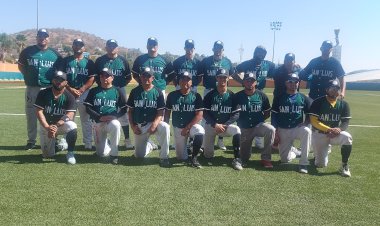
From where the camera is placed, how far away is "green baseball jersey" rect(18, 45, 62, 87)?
7215mm

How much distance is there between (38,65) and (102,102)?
59.5 inches

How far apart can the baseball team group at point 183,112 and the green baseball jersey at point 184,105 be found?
0.06 ft

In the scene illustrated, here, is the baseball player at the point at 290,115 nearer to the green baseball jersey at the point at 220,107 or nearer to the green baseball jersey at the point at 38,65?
the green baseball jersey at the point at 220,107

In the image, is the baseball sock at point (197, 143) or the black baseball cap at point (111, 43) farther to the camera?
the black baseball cap at point (111, 43)

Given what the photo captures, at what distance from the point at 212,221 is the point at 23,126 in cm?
747

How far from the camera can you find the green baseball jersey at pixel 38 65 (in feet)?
23.7

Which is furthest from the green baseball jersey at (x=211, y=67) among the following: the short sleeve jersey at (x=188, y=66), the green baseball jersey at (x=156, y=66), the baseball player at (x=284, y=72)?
the baseball player at (x=284, y=72)

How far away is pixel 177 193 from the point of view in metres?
4.91

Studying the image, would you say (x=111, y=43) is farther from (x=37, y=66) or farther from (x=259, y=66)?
(x=259, y=66)

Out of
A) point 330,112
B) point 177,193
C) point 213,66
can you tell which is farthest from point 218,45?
point 177,193

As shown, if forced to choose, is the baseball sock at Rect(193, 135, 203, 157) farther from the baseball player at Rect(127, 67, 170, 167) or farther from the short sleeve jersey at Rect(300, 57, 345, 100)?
the short sleeve jersey at Rect(300, 57, 345, 100)

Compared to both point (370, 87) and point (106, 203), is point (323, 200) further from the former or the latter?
point (370, 87)

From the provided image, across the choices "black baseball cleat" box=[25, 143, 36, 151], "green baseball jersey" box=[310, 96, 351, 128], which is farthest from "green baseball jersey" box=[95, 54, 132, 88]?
"green baseball jersey" box=[310, 96, 351, 128]

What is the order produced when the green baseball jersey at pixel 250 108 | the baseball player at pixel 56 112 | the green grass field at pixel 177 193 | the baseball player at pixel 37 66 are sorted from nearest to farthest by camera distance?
the green grass field at pixel 177 193 < the baseball player at pixel 56 112 < the green baseball jersey at pixel 250 108 < the baseball player at pixel 37 66
